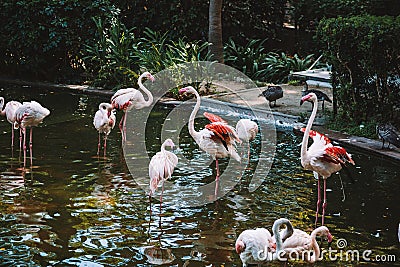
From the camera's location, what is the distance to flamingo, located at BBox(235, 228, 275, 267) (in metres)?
5.56

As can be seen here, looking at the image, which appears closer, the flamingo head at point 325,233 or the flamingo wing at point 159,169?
the flamingo head at point 325,233

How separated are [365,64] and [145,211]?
4.65 m

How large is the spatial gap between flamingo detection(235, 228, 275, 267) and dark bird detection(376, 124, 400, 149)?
4057 mm

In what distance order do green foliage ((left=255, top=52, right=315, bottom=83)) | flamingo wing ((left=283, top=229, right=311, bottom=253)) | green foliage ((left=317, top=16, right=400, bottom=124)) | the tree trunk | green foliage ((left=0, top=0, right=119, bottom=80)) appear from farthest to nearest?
green foliage ((left=255, top=52, right=315, bottom=83))
green foliage ((left=0, top=0, right=119, bottom=80))
the tree trunk
green foliage ((left=317, top=16, right=400, bottom=124))
flamingo wing ((left=283, top=229, right=311, bottom=253))

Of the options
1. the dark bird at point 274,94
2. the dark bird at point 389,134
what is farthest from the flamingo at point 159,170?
the dark bird at point 274,94

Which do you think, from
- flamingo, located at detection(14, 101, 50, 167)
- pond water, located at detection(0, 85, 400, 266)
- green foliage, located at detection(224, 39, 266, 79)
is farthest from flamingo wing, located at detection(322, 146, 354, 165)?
green foliage, located at detection(224, 39, 266, 79)

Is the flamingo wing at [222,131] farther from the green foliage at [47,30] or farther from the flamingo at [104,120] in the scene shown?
the green foliage at [47,30]

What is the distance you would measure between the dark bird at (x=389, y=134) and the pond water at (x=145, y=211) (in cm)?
30

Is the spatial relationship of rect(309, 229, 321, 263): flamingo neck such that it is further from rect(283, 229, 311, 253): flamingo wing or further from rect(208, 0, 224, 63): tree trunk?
rect(208, 0, 224, 63): tree trunk

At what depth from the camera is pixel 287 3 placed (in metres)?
18.7

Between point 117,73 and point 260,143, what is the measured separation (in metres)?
5.14

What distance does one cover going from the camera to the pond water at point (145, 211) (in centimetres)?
619

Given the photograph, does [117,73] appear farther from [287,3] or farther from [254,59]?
[287,3]

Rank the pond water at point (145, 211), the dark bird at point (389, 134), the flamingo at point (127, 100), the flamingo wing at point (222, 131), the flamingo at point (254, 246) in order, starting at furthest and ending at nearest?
the flamingo at point (127, 100) → the dark bird at point (389, 134) → the flamingo wing at point (222, 131) → the pond water at point (145, 211) → the flamingo at point (254, 246)
